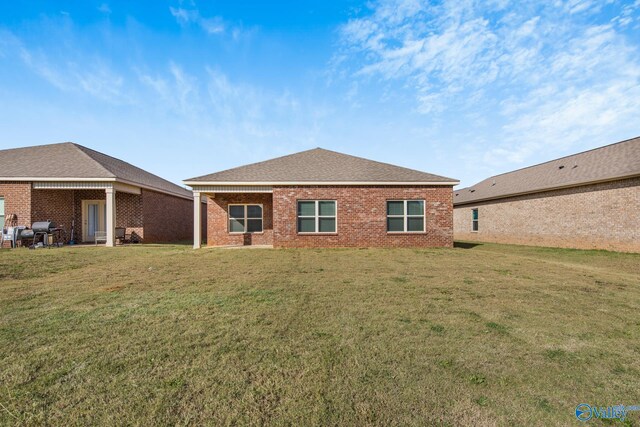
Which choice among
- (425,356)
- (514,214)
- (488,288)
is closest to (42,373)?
(425,356)

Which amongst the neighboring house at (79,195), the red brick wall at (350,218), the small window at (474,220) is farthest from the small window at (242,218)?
the small window at (474,220)

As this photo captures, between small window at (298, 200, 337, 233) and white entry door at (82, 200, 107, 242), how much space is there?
37.1ft

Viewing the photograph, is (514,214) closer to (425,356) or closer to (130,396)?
(425,356)

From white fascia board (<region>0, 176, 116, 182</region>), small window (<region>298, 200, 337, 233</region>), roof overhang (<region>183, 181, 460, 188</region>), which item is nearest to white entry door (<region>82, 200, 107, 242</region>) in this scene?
white fascia board (<region>0, 176, 116, 182</region>)

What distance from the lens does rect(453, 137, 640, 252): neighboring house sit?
13.5 metres

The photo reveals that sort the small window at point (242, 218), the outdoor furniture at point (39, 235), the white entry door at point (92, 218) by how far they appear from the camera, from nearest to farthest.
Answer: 1. the outdoor furniture at point (39, 235)
2. the small window at point (242, 218)
3. the white entry door at point (92, 218)

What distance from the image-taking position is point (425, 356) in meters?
3.22

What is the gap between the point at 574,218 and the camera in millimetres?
15672

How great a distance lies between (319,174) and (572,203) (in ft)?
43.4

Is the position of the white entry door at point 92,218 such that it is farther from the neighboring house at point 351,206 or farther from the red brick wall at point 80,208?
the neighboring house at point 351,206

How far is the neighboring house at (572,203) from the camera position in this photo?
44.2ft

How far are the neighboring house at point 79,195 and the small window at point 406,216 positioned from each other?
13.1 meters

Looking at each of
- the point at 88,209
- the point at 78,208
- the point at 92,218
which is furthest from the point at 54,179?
the point at 92,218

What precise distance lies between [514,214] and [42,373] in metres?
22.7
